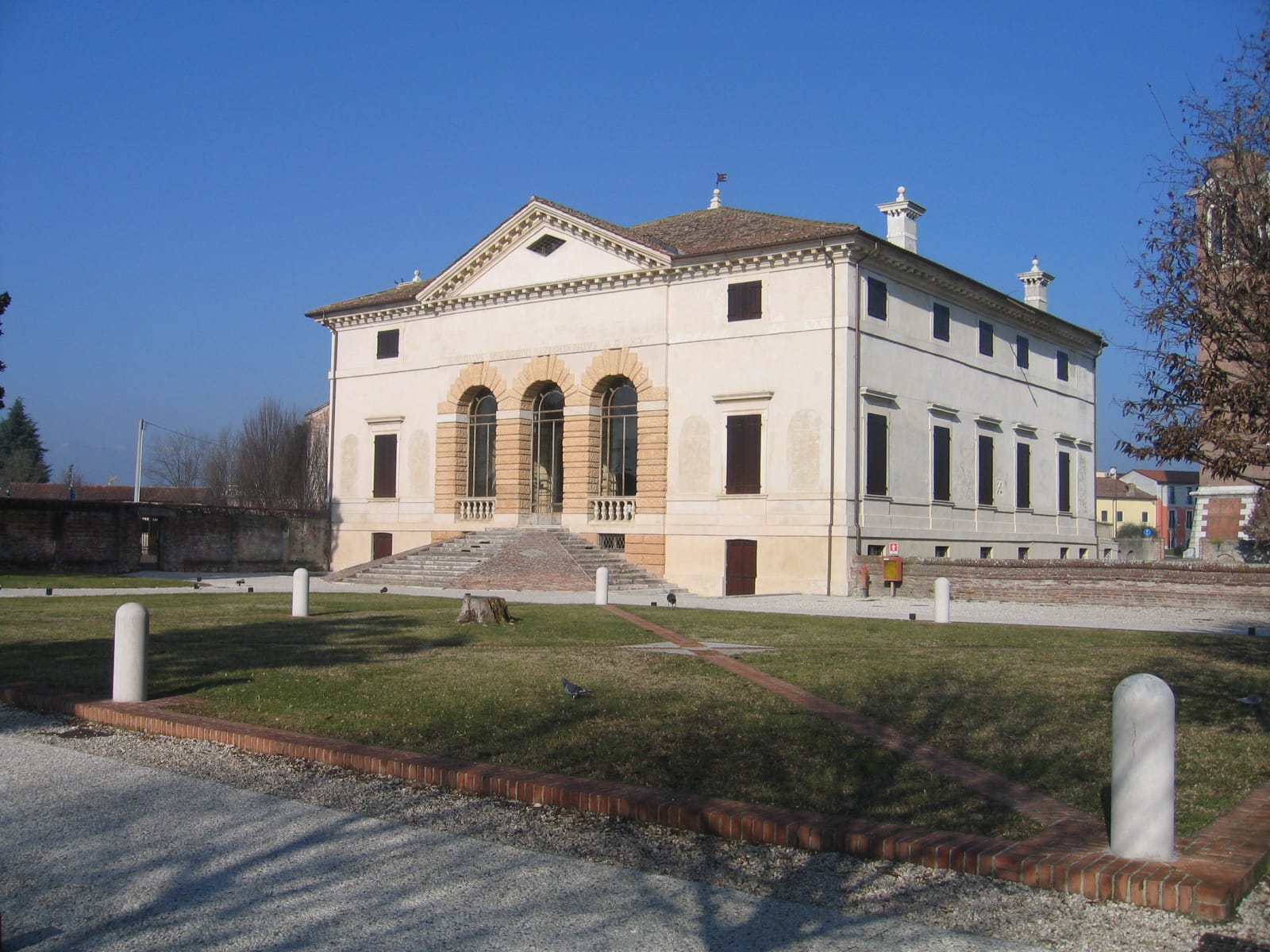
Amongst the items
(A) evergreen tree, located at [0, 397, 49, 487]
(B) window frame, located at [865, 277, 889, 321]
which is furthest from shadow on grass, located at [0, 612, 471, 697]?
(A) evergreen tree, located at [0, 397, 49, 487]

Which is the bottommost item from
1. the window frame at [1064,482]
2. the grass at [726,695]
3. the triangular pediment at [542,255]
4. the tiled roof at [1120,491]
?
the grass at [726,695]

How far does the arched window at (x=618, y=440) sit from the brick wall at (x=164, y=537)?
41.3ft

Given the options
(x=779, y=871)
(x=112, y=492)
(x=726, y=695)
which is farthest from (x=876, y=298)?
(x=112, y=492)

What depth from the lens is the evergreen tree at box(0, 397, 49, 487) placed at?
90931 mm

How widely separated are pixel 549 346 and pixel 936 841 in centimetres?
3159

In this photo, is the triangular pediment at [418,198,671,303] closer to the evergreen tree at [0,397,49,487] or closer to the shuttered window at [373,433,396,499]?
the shuttered window at [373,433,396,499]

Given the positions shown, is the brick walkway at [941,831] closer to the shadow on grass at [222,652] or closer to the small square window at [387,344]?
the shadow on grass at [222,652]

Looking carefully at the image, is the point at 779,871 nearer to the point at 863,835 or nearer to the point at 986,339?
the point at 863,835

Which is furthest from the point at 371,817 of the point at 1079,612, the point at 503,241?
the point at 503,241

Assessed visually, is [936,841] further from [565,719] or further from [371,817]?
[565,719]

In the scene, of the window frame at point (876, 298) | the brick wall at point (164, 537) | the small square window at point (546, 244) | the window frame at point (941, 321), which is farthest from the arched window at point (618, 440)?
the brick wall at point (164, 537)

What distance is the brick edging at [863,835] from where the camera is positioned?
18.1 ft

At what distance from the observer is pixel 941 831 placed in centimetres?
634

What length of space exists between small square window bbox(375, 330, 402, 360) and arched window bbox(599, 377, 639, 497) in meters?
9.35
